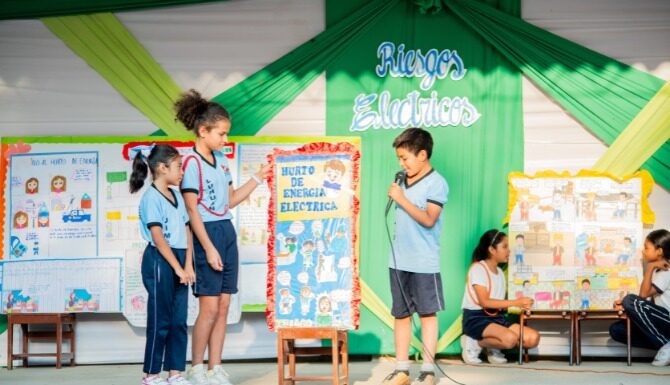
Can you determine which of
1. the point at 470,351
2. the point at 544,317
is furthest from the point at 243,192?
the point at 544,317

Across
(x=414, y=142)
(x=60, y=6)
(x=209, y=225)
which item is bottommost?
(x=209, y=225)

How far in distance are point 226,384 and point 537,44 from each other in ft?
11.4

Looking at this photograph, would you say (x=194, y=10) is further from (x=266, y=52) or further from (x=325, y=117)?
(x=325, y=117)

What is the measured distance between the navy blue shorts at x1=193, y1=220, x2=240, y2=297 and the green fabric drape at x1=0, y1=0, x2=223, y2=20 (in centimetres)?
237

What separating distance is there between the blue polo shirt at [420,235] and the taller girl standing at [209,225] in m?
0.88

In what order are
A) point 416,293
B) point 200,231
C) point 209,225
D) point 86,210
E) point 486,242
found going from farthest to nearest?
point 86,210 < point 486,242 < point 416,293 < point 209,225 < point 200,231

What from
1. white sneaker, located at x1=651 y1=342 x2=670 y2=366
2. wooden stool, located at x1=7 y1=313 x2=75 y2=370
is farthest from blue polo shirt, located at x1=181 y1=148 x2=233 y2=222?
white sneaker, located at x1=651 y1=342 x2=670 y2=366

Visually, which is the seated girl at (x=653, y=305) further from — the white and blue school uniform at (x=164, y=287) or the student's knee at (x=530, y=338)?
the white and blue school uniform at (x=164, y=287)

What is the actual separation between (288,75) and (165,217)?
7.19 ft

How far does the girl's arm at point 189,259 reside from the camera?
19.8ft

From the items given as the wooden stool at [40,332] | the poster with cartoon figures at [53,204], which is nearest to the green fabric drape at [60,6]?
the poster with cartoon figures at [53,204]

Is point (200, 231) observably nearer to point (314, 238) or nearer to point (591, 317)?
point (314, 238)

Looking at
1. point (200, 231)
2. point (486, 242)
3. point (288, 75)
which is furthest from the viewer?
point (288, 75)

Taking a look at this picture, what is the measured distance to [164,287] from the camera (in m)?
5.99
